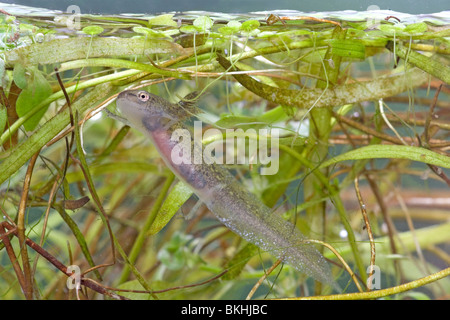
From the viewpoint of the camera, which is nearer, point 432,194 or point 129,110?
point 129,110

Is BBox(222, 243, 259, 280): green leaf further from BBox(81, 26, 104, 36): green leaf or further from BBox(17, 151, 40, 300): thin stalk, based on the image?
BBox(81, 26, 104, 36): green leaf

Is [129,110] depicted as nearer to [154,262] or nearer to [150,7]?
[150,7]

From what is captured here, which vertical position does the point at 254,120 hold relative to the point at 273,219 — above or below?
above

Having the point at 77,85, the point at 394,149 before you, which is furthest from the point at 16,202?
the point at 394,149

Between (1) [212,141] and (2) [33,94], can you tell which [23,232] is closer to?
(2) [33,94]

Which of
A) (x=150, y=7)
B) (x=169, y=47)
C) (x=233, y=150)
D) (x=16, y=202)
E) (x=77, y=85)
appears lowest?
(x=16, y=202)

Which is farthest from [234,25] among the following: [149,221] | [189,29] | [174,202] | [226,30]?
[149,221]
